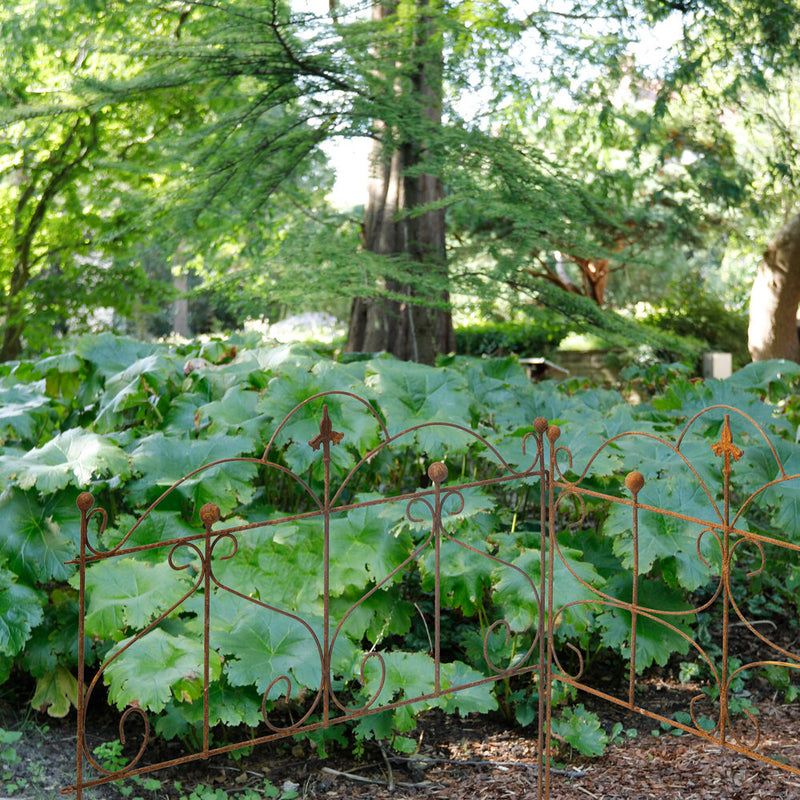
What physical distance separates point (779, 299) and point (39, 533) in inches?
350

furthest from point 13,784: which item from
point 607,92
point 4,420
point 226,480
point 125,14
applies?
point 607,92

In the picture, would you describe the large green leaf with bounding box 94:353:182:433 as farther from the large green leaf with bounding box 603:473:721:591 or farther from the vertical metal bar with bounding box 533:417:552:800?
the large green leaf with bounding box 603:473:721:591

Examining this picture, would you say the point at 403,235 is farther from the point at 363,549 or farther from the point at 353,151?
the point at 363,549

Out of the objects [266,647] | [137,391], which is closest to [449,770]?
[266,647]

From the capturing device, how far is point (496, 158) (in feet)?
15.7

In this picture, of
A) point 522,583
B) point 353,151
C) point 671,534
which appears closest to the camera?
point 522,583

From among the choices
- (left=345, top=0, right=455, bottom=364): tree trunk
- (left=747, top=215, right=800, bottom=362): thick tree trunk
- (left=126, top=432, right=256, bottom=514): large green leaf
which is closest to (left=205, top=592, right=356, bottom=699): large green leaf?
(left=126, top=432, right=256, bottom=514): large green leaf

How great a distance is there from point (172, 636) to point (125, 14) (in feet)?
20.7

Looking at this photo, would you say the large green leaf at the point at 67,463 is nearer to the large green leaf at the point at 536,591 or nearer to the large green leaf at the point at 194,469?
the large green leaf at the point at 194,469

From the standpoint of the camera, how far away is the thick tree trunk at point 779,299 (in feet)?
30.2

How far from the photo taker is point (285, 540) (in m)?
2.65

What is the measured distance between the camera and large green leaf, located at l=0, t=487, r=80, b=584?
258 centimetres

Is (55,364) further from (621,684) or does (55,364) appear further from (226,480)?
(621,684)

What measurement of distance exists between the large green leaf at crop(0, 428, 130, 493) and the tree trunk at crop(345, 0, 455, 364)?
3004 mm
